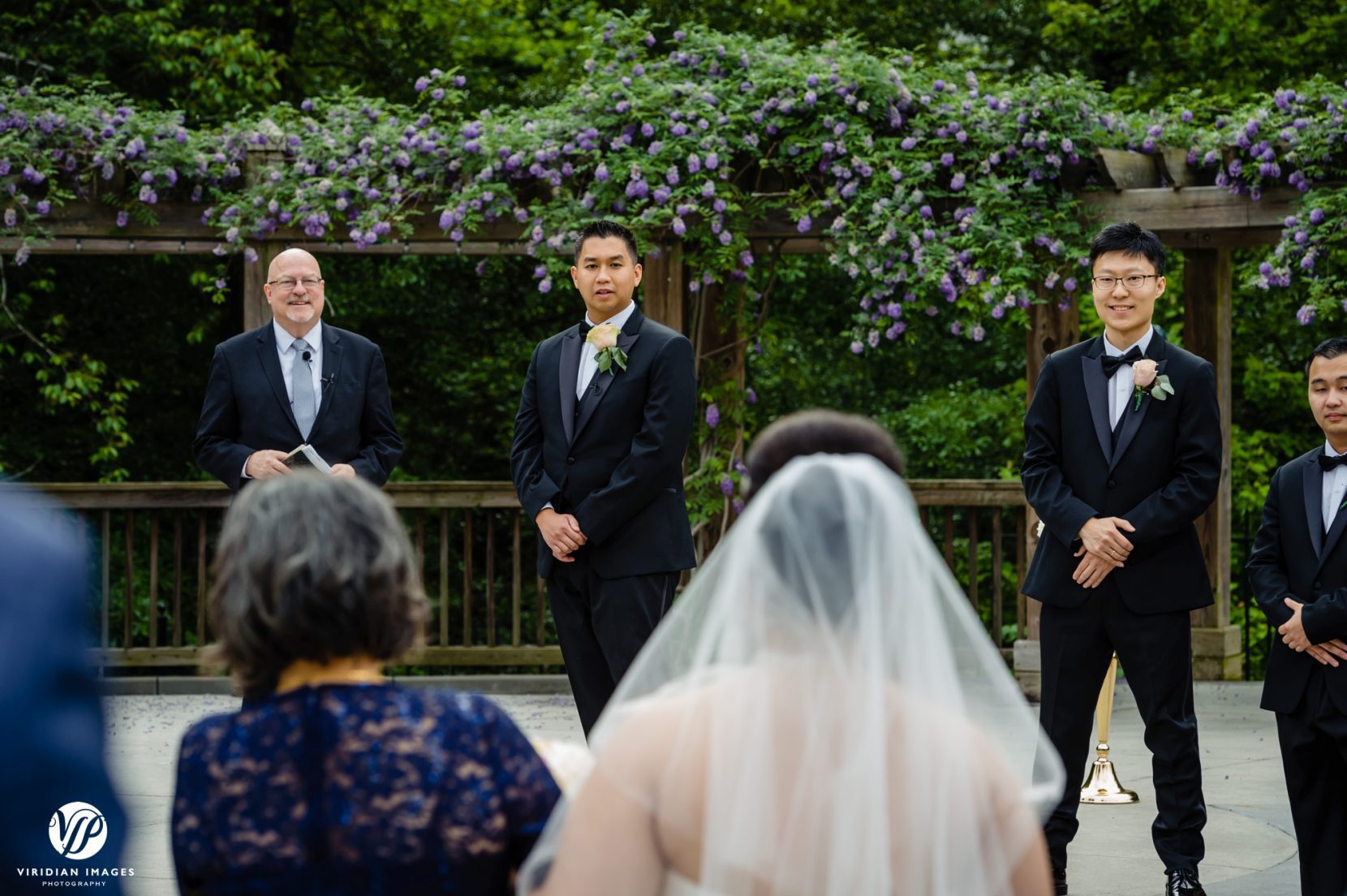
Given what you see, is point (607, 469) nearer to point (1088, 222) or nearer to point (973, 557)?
point (1088, 222)

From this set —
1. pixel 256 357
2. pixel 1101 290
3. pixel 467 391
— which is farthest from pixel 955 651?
pixel 467 391

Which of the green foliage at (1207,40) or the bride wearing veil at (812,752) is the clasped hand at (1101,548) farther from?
the green foliage at (1207,40)

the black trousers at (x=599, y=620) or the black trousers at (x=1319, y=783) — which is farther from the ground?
the black trousers at (x=599, y=620)

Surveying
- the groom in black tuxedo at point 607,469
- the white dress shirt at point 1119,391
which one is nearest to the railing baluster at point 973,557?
the groom in black tuxedo at point 607,469

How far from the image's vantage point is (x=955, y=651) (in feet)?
6.56

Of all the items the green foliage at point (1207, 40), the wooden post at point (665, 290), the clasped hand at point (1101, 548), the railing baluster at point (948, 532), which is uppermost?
the green foliage at point (1207, 40)

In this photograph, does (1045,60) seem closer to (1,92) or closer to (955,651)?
(1,92)

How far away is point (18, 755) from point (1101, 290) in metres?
3.26

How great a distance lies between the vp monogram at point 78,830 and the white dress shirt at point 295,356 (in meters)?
2.82

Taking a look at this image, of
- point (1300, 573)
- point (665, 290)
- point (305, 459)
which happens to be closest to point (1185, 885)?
point (1300, 573)

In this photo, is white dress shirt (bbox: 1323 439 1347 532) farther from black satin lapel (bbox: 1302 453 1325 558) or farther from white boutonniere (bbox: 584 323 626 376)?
white boutonniere (bbox: 584 323 626 376)

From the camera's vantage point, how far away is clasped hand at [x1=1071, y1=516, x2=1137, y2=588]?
4023 millimetres

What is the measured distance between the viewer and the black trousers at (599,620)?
448 centimetres

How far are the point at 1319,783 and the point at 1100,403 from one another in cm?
113
